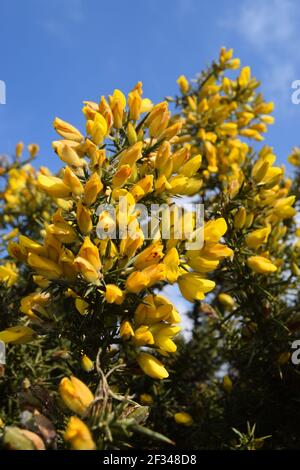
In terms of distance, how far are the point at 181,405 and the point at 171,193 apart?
1.03 meters

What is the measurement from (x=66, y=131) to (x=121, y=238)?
43cm

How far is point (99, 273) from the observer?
3.22ft

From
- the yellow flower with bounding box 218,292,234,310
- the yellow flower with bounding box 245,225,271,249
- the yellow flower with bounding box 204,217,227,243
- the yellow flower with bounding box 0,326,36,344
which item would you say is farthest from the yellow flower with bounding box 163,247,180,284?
the yellow flower with bounding box 218,292,234,310

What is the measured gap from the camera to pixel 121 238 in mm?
1019

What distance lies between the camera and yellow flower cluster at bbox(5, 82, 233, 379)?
39.1 inches

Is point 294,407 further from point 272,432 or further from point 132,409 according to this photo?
point 132,409

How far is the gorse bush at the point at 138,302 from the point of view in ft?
3.07

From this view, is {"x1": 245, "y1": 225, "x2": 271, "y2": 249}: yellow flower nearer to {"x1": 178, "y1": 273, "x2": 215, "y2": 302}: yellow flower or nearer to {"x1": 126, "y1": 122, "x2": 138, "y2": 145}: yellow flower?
{"x1": 178, "y1": 273, "x2": 215, "y2": 302}: yellow flower

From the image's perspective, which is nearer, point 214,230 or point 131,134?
point 214,230

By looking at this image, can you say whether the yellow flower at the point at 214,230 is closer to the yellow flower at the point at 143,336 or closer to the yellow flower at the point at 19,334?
the yellow flower at the point at 143,336

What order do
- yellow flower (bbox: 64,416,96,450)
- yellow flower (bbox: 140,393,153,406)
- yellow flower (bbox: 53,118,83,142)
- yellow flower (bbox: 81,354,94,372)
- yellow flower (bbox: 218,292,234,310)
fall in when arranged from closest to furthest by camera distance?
1. yellow flower (bbox: 64,416,96,450)
2. yellow flower (bbox: 81,354,94,372)
3. yellow flower (bbox: 53,118,83,142)
4. yellow flower (bbox: 140,393,153,406)
5. yellow flower (bbox: 218,292,234,310)

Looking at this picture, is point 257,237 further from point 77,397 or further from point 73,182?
point 77,397

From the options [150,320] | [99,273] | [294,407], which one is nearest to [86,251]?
[99,273]

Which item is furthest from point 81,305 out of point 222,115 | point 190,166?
→ point 222,115
